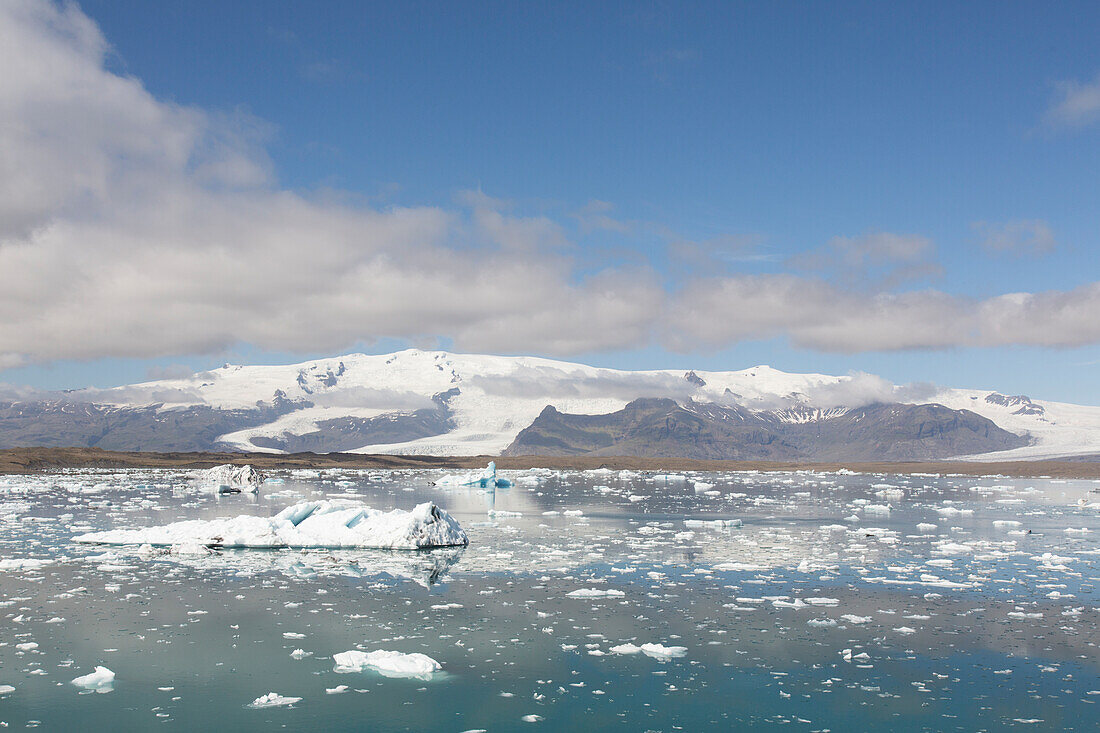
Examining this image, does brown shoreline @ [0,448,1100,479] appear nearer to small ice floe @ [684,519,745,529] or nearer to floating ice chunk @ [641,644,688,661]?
small ice floe @ [684,519,745,529]

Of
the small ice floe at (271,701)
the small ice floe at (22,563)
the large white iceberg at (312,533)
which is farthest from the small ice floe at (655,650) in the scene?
the small ice floe at (22,563)

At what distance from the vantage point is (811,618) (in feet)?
48.8

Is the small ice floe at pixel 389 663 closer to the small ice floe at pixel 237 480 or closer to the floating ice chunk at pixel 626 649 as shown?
the floating ice chunk at pixel 626 649

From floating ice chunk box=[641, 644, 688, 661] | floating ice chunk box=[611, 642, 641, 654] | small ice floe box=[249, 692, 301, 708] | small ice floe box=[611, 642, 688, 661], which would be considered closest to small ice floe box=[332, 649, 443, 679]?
small ice floe box=[249, 692, 301, 708]

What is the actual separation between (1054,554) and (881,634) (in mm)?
14258

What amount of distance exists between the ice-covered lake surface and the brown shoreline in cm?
7117

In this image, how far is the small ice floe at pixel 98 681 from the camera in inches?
410

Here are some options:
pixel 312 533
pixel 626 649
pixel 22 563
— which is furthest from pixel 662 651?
pixel 22 563

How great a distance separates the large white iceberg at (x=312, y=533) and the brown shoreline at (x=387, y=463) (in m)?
62.7

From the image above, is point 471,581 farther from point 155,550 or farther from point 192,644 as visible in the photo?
point 155,550

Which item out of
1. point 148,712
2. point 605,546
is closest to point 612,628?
point 148,712

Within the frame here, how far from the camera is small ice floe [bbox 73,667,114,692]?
1041 centimetres

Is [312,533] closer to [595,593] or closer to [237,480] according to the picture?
[595,593]

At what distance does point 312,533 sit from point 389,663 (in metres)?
13.9
